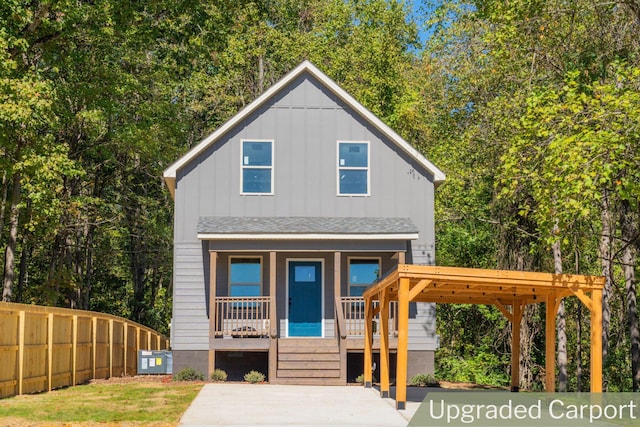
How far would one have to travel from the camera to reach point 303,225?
22.0m

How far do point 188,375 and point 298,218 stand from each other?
4924 millimetres

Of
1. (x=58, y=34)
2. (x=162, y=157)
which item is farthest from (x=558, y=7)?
(x=162, y=157)

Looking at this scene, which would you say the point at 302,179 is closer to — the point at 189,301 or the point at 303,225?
the point at 303,225

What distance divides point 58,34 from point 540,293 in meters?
15.7

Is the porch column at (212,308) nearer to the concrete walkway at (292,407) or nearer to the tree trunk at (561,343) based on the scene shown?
the concrete walkway at (292,407)

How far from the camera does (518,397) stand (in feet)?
61.9

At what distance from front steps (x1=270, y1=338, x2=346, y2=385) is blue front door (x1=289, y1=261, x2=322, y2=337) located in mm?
726

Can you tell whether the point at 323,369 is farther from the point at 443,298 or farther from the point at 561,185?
the point at 561,185

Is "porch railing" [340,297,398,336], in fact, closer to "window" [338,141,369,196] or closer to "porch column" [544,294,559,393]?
"window" [338,141,369,196]

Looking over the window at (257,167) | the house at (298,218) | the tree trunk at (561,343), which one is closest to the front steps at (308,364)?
the house at (298,218)

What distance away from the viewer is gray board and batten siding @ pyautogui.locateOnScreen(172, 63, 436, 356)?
2262 centimetres

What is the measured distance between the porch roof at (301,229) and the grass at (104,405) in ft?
13.0

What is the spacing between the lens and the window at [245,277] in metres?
22.9

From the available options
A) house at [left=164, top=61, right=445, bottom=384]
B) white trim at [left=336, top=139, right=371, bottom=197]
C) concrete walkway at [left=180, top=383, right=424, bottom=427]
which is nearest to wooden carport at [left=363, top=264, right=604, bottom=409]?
concrete walkway at [left=180, top=383, right=424, bottom=427]
